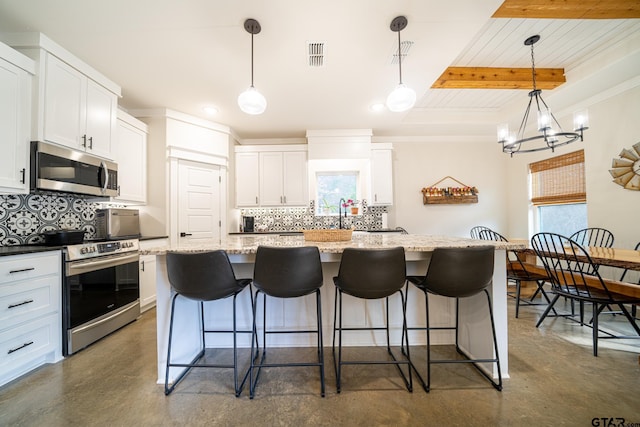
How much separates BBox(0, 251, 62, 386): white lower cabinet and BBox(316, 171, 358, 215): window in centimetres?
352

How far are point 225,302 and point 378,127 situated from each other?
3594mm

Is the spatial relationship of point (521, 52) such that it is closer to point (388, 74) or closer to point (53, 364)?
point (388, 74)

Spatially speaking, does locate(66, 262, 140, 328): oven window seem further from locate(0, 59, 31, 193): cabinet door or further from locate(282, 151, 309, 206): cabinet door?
locate(282, 151, 309, 206): cabinet door

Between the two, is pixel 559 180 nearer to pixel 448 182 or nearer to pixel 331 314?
pixel 448 182

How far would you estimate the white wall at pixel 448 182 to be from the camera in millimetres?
4621

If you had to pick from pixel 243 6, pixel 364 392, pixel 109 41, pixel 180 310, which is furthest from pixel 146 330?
pixel 243 6

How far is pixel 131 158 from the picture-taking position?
3084mm

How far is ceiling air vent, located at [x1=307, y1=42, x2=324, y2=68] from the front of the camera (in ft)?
7.14

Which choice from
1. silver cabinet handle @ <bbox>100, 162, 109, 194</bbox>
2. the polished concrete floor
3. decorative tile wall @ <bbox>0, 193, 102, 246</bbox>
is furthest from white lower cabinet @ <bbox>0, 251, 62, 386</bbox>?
silver cabinet handle @ <bbox>100, 162, 109, 194</bbox>

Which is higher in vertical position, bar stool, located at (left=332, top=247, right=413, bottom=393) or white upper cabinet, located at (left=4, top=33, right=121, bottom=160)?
white upper cabinet, located at (left=4, top=33, right=121, bottom=160)

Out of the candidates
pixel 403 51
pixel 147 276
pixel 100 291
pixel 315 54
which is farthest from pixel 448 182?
pixel 100 291

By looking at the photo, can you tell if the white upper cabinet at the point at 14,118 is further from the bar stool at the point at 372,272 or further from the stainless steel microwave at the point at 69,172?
the bar stool at the point at 372,272

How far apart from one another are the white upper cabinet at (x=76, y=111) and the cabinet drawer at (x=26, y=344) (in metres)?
1.49

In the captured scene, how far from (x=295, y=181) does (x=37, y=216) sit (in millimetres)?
3074
